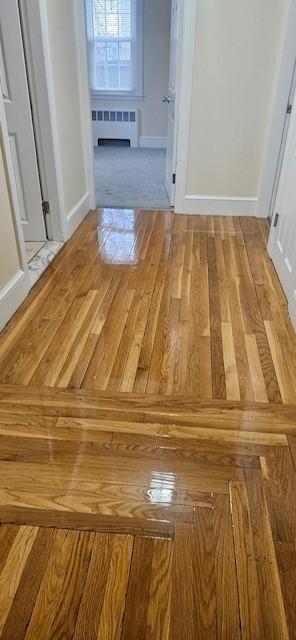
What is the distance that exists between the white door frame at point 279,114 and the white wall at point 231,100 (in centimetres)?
7

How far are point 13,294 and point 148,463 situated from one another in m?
1.29

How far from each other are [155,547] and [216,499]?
0.78ft

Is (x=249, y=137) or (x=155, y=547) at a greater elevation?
(x=249, y=137)

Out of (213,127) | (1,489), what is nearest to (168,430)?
(1,489)

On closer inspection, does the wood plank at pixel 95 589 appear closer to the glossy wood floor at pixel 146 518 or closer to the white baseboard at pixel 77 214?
the glossy wood floor at pixel 146 518

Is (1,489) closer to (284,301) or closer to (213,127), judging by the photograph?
(284,301)

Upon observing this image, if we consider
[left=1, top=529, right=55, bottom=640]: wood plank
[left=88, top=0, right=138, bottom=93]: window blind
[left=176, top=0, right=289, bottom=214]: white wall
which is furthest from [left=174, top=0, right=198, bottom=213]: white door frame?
[left=88, top=0, right=138, bottom=93]: window blind

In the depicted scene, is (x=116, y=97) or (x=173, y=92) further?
(x=116, y=97)

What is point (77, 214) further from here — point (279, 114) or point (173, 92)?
point (279, 114)

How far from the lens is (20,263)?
2.30 meters

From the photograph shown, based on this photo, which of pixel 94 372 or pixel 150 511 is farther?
pixel 94 372

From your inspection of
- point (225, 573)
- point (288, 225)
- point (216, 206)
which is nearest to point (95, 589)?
point (225, 573)

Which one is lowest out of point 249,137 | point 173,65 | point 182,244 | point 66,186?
point 182,244

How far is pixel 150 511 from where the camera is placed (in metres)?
1.20
